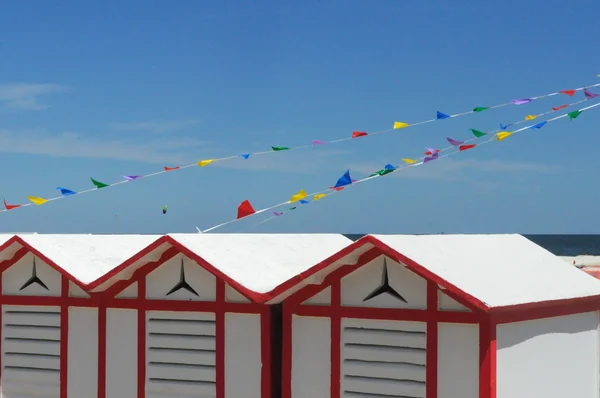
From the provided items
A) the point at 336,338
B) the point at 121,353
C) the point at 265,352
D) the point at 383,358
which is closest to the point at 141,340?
the point at 121,353

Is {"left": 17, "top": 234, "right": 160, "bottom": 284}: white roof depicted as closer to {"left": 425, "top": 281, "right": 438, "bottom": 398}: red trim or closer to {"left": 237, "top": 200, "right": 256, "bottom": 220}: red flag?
{"left": 237, "top": 200, "right": 256, "bottom": 220}: red flag

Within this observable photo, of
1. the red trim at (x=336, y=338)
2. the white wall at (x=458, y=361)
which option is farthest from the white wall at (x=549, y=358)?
the red trim at (x=336, y=338)

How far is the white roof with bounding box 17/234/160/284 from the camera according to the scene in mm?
13156

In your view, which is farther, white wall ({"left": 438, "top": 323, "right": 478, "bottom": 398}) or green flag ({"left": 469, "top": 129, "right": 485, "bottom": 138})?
green flag ({"left": 469, "top": 129, "right": 485, "bottom": 138})

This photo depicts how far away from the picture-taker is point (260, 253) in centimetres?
1298

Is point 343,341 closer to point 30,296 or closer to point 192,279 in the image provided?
point 192,279

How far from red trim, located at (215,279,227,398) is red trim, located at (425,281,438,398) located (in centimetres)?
268

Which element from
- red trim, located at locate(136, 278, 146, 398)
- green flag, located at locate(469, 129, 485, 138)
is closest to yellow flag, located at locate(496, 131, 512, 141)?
green flag, located at locate(469, 129, 485, 138)

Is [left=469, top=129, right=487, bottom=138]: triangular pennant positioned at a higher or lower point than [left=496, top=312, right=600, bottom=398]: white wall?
higher

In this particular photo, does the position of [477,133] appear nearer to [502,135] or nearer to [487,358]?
[502,135]

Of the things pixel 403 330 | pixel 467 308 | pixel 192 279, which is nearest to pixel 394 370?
pixel 403 330

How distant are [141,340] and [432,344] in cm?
392

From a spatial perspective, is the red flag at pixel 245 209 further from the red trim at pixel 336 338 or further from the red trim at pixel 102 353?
the red trim at pixel 336 338

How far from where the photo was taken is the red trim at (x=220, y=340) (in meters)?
12.1
